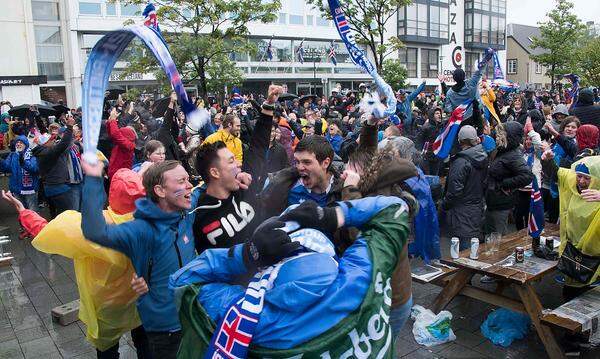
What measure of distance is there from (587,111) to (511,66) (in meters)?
58.4

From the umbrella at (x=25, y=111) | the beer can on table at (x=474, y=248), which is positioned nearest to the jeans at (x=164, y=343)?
the beer can on table at (x=474, y=248)

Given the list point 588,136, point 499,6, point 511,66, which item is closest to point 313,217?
point 588,136

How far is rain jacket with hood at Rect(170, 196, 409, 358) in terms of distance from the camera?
1762 millimetres

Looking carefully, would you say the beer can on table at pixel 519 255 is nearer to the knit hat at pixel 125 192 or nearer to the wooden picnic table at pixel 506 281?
the wooden picnic table at pixel 506 281

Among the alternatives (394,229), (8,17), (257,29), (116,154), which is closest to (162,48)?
(394,229)

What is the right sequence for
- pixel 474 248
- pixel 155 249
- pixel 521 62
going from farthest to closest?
pixel 521 62 → pixel 474 248 → pixel 155 249

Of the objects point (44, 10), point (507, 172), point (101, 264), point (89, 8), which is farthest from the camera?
point (44, 10)

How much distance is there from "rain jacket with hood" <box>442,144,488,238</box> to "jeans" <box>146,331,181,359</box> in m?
3.78

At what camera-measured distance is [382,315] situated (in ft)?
6.52

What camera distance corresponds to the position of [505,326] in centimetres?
478

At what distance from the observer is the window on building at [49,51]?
3159 centimetres

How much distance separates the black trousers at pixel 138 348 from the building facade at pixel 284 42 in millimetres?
10522

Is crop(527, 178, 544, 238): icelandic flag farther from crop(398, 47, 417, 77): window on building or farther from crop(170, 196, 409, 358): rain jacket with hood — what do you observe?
crop(398, 47, 417, 77): window on building

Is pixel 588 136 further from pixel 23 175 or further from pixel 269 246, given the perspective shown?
pixel 23 175
